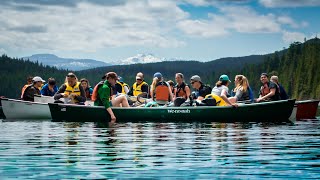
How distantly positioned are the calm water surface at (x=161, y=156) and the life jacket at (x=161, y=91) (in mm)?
8587

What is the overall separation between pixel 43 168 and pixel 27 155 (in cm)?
212

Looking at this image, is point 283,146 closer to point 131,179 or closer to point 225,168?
point 225,168

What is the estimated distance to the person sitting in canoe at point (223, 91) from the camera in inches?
892

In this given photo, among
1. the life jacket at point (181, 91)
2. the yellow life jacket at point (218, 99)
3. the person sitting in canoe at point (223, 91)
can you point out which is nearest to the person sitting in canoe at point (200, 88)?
the person sitting in canoe at point (223, 91)

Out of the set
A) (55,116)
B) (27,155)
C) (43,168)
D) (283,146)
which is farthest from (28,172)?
(55,116)

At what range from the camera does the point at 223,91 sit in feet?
74.6

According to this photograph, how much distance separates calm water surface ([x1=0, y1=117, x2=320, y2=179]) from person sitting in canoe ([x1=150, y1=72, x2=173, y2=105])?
28.2ft

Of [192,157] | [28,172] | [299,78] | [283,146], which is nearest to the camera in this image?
[28,172]

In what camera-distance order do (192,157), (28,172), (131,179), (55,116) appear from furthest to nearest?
1. (55,116)
2. (192,157)
3. (28,172)
4. (131,179)

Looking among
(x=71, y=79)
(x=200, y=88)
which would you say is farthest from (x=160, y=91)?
(x=71, y=79)

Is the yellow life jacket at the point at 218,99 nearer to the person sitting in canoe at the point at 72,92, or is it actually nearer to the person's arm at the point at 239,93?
the person's arm at the point at 239,93

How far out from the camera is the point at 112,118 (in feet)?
77.5

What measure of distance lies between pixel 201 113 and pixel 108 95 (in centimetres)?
352

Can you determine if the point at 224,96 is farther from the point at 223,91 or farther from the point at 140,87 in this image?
the point at 140,87
